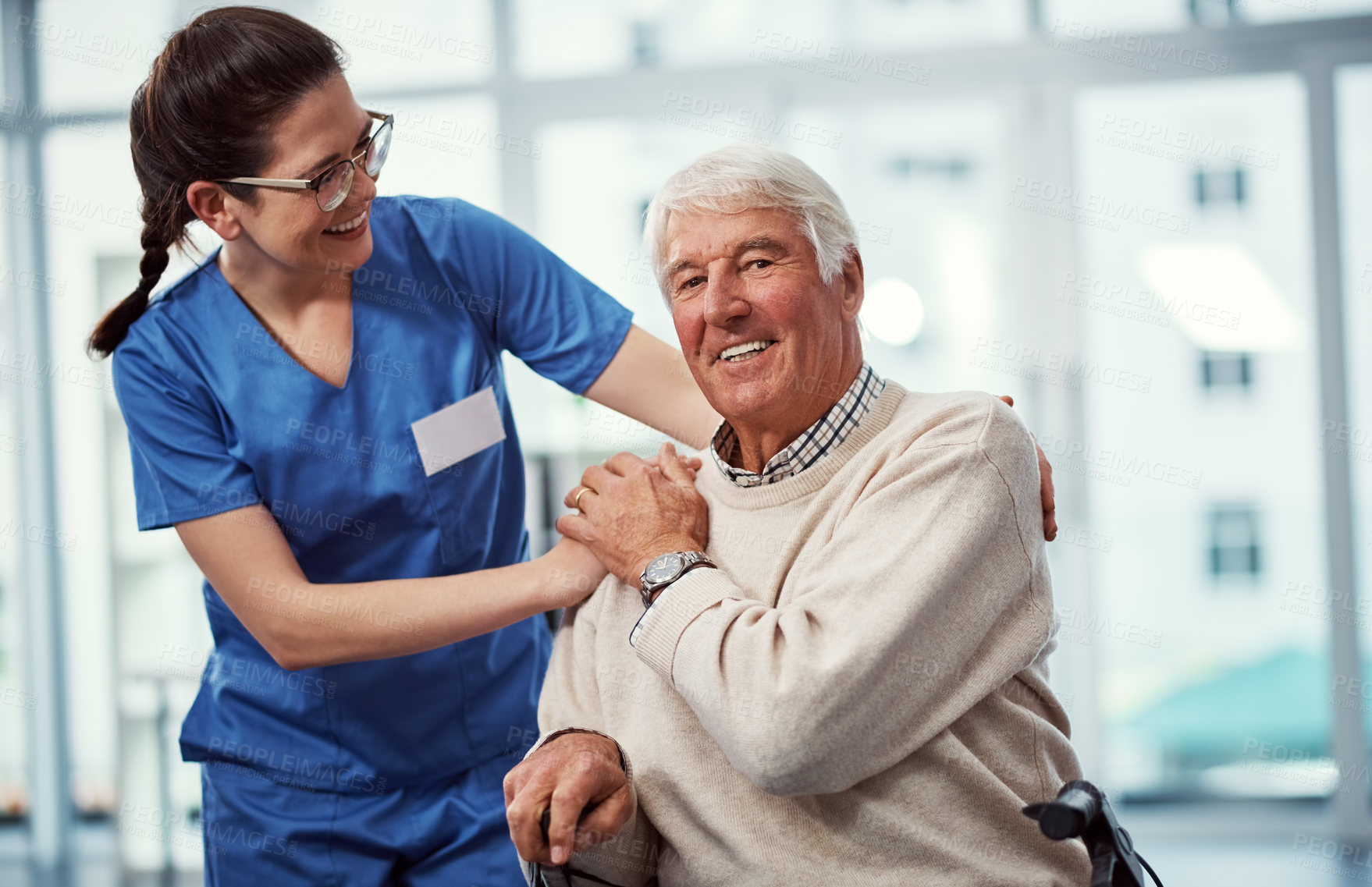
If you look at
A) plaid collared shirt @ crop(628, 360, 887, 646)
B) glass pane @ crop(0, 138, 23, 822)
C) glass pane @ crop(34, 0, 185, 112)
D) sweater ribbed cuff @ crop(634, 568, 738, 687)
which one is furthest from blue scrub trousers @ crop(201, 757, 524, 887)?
glass pane @ crop(34, 0, 185, 112)

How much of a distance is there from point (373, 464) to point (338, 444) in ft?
0.20

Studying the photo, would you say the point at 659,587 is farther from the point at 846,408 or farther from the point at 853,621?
the point at 846,408

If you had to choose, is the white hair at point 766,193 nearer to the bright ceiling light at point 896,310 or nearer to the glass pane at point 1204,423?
the bright ceiling light at point 896,310

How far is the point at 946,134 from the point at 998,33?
407mm

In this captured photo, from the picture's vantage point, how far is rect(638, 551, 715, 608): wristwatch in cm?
121

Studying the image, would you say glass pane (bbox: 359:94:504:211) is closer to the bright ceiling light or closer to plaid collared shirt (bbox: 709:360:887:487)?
the bright ceiling light

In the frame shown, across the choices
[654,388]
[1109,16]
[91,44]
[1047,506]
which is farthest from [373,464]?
[91,44]

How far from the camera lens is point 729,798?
4.08ft

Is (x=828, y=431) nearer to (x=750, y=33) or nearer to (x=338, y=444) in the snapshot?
(x=338, y=444)

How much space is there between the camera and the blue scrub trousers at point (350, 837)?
1.52 metres

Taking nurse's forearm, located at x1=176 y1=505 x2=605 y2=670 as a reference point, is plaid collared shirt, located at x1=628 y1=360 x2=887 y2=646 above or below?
above

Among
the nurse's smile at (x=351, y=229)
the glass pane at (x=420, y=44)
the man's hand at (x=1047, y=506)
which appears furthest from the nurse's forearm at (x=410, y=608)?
the glass pane at (x=420, y=44)

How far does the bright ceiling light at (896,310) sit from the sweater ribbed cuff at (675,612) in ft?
9.19

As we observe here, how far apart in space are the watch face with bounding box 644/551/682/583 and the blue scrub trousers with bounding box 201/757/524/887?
0.58 meters
